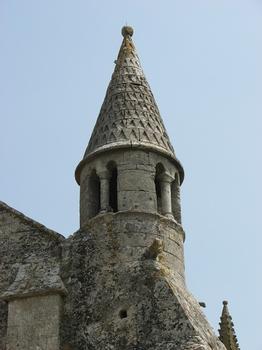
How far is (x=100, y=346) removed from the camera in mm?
12688

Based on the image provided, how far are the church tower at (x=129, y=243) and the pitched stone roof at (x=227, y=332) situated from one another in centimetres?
533

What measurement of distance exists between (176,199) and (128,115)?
6.54ft

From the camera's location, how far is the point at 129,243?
13789 millimetres

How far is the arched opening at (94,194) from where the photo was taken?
14.9 metres

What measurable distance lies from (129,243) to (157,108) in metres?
3.85

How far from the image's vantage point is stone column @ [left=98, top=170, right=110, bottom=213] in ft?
47.5

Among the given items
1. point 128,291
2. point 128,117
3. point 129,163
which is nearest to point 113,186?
point 129,163

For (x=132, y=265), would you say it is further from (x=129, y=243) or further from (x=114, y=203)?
(x=114, y=203)

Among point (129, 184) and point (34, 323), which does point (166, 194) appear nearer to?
point (129, 184)

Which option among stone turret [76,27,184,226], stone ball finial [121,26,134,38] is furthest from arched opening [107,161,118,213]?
stone ball finial [121,26,134,38]

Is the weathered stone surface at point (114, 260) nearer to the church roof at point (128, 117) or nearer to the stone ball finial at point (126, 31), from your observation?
the church roof at point (128, 117)

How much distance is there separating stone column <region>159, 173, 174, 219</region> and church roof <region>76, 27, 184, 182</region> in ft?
1.56

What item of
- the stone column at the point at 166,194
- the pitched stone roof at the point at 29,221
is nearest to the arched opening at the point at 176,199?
the stone column at the point at 166,194

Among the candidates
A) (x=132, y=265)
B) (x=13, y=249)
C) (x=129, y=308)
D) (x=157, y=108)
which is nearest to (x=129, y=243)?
(x=132, y=265)
